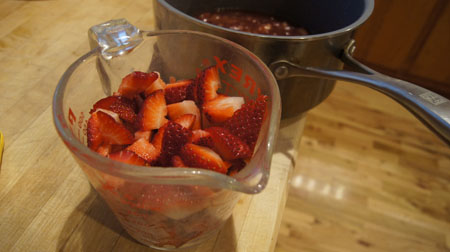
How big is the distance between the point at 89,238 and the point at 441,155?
57.1 inches

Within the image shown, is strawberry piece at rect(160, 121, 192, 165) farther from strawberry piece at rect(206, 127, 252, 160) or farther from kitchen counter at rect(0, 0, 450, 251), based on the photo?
kitchen counter at rect(0, 0, 450, 251)

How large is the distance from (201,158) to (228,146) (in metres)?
0.04

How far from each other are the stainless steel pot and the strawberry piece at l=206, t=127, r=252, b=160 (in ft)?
0.51

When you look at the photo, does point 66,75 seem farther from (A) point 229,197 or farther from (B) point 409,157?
(B) point 409,157

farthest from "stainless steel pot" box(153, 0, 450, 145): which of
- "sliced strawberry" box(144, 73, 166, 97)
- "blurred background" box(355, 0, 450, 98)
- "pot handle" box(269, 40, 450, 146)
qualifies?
"blurred background" box(355, 0, 450, 98)

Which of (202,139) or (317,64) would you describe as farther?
(317,64)

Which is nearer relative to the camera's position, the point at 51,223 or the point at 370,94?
the point at 51,223

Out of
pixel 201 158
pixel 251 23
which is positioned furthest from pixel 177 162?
pixel 251 23

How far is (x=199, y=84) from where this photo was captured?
0.46 metres

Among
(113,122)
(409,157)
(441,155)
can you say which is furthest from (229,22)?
(441,155)

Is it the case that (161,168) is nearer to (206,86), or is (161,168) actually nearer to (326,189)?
(206,86)

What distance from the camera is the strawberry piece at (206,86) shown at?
1.50 feet

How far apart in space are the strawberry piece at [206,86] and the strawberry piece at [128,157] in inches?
5.3

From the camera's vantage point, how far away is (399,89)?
0.43m
